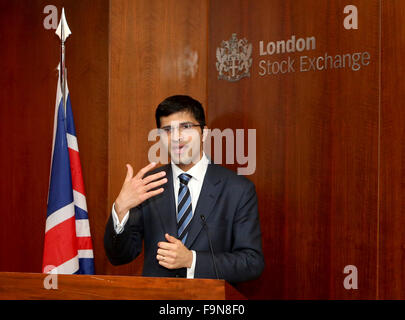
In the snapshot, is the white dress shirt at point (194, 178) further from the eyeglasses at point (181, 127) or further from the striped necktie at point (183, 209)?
the eyeglasses at point (181, 127)

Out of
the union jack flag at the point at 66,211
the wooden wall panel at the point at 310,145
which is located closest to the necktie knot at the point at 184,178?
the wooden wall panel at the point at 310,145

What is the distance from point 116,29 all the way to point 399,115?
2.02 meters

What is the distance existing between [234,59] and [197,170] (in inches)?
40.1

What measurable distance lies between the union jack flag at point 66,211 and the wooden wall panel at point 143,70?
12.7 inches

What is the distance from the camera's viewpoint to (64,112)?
3.13 metres

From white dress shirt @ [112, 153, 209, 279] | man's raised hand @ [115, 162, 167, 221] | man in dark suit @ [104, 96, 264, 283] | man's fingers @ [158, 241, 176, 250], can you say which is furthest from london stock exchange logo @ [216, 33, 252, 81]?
man's fingers @ [158, 241, 176, 250]

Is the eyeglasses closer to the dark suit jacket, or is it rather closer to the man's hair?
the man's hair

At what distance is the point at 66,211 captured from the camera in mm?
2996

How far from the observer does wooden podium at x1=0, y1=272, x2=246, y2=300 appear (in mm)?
1558

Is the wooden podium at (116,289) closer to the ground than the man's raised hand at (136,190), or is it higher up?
closer to the ground

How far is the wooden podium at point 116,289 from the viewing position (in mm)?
1558

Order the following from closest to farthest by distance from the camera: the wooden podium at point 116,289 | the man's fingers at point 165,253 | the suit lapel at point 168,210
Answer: the wooden podium at point 116,289 → the man's fingers at point 165,253 → the suit lapel at point 168,210

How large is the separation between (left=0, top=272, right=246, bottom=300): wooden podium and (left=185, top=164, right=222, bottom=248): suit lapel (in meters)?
0.79
